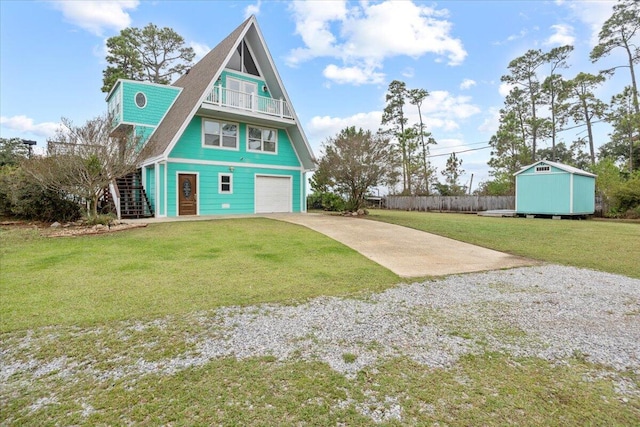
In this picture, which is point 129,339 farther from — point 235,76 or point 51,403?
point 235,76

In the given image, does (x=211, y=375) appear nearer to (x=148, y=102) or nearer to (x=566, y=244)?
(x=566, y=244)

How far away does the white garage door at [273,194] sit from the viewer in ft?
58.3

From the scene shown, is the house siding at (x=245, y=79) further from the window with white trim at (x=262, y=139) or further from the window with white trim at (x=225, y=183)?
the window with white trim at (x=225, y=183)

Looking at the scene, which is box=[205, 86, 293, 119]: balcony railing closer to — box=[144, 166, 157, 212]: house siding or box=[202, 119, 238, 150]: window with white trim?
box=[202, 119, 238, 150]: window with white trim

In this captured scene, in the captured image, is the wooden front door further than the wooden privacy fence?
No

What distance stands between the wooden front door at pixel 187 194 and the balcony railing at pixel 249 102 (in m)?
3.71

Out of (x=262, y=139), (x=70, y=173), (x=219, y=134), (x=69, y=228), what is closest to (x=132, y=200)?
(x=69, y=228)

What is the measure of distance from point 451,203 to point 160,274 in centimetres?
2604

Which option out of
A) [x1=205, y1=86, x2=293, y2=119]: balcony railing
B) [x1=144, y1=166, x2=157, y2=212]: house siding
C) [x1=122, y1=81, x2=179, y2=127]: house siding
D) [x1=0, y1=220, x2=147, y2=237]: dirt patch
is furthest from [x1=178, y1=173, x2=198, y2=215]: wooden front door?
[x1=122, y1=81, x2=179, y2=127]: house siding

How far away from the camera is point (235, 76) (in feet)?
55.2

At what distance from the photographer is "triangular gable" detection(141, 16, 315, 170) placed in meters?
14.5

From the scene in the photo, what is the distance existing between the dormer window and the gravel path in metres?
15.9

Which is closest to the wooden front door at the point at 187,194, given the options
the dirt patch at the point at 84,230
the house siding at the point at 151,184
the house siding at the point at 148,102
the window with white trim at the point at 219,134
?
the house siding at the point at 151,184

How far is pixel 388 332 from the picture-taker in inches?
141
